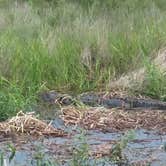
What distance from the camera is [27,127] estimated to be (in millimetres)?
6875

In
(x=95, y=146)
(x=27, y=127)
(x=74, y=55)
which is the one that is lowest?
(x=95, y=146)

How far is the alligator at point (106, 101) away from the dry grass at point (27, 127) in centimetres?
132

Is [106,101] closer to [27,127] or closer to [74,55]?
[74,55]

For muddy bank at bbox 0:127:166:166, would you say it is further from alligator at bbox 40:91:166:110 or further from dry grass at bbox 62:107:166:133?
alligator at bbox 40:91:166:110

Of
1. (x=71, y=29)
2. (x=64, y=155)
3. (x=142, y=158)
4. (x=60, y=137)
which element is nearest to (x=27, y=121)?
(x=60, y=137)

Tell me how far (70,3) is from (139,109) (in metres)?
9.47

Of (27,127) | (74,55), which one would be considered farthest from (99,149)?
(74,55)

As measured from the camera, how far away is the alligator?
8380 millimetres

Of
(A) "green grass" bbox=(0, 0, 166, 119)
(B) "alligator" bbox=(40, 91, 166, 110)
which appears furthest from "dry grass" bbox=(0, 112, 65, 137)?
(B) "alligator" bbox=(40, 91, 166, 110)

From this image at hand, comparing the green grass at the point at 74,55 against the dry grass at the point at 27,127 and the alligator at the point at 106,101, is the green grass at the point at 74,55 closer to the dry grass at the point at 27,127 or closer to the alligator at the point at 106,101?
the alligator at the point at 106,101

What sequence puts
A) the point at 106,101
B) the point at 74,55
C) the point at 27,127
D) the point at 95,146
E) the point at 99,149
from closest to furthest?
the point at 99,149
the point at 95,146
the point at 27,127
the point at 106,101
the point at 74,55

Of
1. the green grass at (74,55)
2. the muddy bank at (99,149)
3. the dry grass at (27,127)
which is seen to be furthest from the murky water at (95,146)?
the green grass at (74,55)

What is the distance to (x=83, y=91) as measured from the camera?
9.12 m

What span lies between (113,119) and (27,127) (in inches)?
43.8
